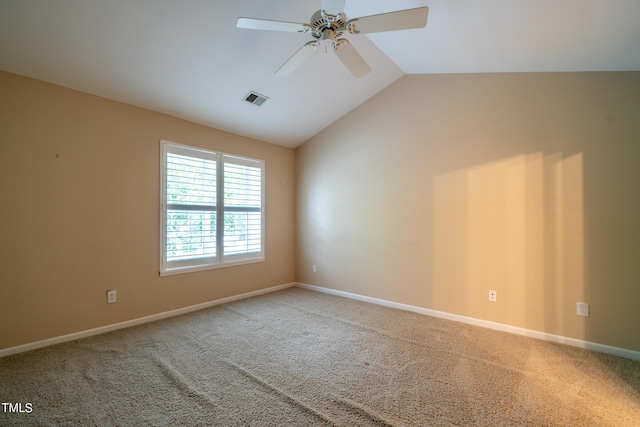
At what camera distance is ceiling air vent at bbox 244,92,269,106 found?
341 cm

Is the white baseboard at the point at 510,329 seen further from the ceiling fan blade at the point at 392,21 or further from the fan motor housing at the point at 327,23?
the fan motor housing at the point at 327,23

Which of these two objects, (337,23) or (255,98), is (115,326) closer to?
(255,98)

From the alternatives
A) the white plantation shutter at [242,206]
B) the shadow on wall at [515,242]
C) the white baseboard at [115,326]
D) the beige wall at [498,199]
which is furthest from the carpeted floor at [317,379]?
the white plantation shutter at [242,206]

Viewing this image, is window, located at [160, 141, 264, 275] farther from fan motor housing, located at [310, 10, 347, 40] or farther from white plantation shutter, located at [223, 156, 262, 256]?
fan motor housing, located at [310, 10, 347, 40]

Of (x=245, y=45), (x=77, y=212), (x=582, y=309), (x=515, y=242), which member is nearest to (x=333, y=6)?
(x=245, y=45)

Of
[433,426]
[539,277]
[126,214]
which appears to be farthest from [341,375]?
[126,214]

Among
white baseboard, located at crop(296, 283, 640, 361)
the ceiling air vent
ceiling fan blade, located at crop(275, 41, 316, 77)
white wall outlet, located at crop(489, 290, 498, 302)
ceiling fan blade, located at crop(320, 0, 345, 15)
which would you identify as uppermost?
the ceiling air vent

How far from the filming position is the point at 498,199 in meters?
3.10

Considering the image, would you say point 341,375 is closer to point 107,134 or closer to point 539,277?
point 539,277

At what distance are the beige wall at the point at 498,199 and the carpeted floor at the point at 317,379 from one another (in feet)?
1.65

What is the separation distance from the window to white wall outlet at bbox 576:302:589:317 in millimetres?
3841

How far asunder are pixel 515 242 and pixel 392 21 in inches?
98.4

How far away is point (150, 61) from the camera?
266 cm

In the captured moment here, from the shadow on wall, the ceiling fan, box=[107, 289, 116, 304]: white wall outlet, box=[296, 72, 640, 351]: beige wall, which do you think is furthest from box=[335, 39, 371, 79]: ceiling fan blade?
box=[107, 289, 116, 304]: white wall outlet
